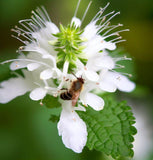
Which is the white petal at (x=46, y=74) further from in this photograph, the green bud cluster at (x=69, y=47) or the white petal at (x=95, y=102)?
the white petal at (x=95, y=102)

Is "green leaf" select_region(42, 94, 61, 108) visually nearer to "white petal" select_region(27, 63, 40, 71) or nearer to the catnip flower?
the catnip flower

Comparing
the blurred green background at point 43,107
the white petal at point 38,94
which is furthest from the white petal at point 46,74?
the blurred green background at point 43,107

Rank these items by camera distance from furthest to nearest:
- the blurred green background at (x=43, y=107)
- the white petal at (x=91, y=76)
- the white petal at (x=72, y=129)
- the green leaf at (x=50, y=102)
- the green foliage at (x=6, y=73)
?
the blurred green background at (x=43, y=107), the green foliage at (x=6, y=73), the green leaf at (x=50, y=102), the white petal at (x=91, y=76), the white petal at (x=72, y=129)

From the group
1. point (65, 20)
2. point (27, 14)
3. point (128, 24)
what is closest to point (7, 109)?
point (27, 14)

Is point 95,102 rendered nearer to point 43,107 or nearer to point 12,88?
point 12,88

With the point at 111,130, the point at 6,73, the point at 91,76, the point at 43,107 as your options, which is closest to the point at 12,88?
the point at 6,73
